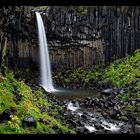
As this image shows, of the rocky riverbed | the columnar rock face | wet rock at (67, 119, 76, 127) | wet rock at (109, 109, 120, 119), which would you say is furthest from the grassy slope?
the columnar rock face

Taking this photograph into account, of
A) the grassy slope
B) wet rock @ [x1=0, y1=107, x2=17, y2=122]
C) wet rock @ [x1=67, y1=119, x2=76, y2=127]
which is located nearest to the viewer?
the grassy slope

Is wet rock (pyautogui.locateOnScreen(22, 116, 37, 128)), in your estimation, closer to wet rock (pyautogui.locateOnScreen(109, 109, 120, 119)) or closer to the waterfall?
wet rock (pyautogui.locateOnScreen(109, 109, 120, 119))

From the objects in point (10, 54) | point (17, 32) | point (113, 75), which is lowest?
point (113, 75)

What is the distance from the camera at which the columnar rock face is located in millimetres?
41438

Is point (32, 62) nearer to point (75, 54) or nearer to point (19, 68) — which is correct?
point (19, 68)

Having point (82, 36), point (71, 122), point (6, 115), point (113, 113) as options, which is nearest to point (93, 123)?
point (71, 122)

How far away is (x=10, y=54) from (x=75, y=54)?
9574 mm

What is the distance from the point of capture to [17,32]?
3966 centimetres

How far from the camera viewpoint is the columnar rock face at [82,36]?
41438 mm

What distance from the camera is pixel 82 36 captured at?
45.2 metres

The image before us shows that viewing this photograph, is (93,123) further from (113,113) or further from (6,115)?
(6,115)

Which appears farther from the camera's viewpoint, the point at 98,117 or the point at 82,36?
the point at 82,36
